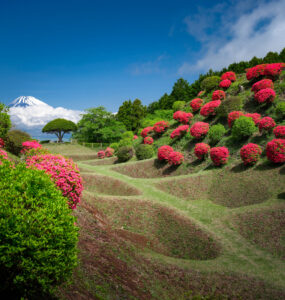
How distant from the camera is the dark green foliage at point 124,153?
2486cm

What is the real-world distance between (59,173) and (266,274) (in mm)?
7488

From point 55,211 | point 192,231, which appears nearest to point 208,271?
point 192,231

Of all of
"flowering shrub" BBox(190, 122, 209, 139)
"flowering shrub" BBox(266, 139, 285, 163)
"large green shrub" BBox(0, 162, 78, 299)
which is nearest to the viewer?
"large green shrub" BBox(0, 162, 78, 299)

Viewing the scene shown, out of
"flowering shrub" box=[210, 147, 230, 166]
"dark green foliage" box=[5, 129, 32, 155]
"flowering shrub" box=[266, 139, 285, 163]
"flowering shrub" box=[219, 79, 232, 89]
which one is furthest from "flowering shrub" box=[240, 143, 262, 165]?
"dark green foliage" box=[5, 129, 32, 155]

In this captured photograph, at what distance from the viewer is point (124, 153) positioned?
2488cm

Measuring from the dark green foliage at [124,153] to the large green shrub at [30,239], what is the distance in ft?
69.1

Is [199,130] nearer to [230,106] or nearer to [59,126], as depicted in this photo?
[230,106]

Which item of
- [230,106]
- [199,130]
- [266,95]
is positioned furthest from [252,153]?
[230,106]

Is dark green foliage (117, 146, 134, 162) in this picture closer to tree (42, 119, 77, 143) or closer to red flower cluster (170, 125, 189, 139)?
red flower cluster (170, 125, 189, 139)

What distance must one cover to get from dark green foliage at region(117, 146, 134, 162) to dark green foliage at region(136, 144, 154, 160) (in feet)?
5.07

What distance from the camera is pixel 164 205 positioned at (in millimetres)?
11367

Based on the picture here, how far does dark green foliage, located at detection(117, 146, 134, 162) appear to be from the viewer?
979 inches

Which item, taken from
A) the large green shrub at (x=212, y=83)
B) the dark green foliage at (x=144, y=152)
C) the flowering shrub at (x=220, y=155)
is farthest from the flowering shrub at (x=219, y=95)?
the flowering shrub at (x=220, y=155)

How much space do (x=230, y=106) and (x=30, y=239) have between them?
71.8ft
